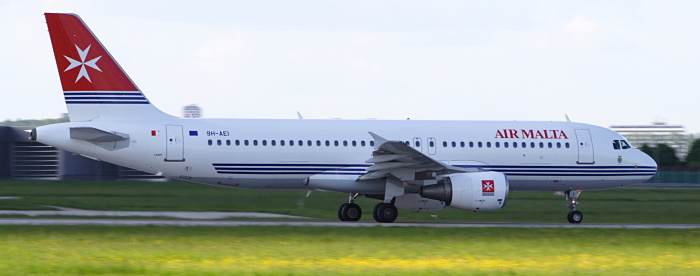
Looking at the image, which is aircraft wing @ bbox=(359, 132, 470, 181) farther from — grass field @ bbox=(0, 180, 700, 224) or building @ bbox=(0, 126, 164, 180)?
building @ bbox=(0, 126, 164, 180)

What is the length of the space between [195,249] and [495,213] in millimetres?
16941

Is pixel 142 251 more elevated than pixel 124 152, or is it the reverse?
pixel 124 152

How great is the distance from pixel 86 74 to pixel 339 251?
1107 cm

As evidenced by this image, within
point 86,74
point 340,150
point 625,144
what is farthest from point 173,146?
point 625,144

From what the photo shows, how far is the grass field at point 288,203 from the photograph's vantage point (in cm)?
3158

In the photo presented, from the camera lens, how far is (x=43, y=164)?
179 feet

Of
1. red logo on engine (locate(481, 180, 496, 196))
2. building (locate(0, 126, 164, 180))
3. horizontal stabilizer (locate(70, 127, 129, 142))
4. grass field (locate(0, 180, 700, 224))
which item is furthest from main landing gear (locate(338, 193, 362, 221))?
building (locate(0, 126, 164, 180))

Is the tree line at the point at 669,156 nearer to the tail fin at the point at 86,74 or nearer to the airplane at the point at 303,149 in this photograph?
the airplane at the point at 303,149

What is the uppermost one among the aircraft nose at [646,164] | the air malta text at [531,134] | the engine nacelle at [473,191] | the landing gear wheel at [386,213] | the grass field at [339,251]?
the air malta text at [531,134]

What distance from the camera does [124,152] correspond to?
2600cm

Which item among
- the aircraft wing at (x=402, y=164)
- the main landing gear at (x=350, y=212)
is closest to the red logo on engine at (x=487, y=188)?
the aircraft wing at (x=402, y=164)

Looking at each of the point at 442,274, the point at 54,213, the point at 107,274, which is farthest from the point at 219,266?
the point at 54,213

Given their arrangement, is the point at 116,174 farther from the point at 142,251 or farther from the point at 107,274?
the point at 107,274

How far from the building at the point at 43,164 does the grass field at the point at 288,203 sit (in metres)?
9.56
